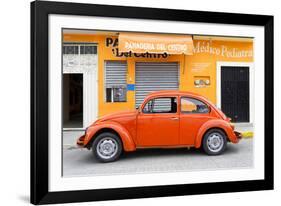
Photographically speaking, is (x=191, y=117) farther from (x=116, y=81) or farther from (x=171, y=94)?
(x=116, y=81)

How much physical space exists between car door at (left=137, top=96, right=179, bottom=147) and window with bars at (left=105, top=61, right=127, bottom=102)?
505 millimetres

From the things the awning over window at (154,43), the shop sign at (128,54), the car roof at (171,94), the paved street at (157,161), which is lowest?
the paved street at (157,161)

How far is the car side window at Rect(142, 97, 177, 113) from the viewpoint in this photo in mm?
6750

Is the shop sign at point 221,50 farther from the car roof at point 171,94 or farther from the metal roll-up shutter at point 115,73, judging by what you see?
the metal roll-up shutter at point 115,73

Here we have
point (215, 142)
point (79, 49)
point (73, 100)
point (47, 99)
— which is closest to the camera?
point (47, 99)

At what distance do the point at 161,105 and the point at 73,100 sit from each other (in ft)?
5.32

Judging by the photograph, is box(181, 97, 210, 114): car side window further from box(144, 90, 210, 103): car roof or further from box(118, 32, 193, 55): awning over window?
box(118, 32, 193, 55): awning over window

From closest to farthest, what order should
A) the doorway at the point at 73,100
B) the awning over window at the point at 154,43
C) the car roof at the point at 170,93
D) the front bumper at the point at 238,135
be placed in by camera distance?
the doorway at the point at 73,100 < the awning over window at the point at 154,43 < the car roof at the point at 170,93 < the front bumper at the point at 238,135

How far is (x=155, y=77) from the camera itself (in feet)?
22.1

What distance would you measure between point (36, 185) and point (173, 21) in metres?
3.47

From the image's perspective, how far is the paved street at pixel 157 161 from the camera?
6.18 meters

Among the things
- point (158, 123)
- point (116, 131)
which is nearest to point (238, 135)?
→ point (158, 123)

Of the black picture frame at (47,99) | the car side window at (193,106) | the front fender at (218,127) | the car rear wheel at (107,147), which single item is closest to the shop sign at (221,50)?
the black picture frame at (47,99)

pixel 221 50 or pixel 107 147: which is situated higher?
pixel 221 50
